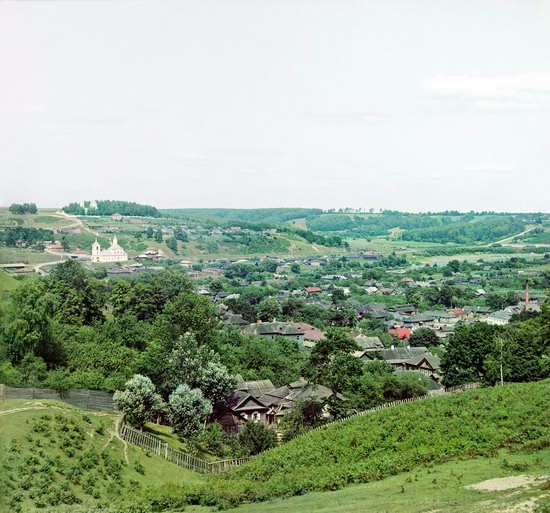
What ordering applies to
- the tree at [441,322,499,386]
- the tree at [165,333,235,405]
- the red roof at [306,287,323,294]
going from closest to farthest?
the tree at [165,333,235,405] < the tree at [441,322,499,386] < the red roof at [306,287,323,294]

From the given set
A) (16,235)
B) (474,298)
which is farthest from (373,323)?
(16,235)

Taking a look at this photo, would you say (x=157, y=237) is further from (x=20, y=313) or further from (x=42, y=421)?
(x=42, y=421)

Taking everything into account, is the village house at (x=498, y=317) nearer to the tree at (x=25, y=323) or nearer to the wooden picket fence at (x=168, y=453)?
the tree at (x=25, y=323)

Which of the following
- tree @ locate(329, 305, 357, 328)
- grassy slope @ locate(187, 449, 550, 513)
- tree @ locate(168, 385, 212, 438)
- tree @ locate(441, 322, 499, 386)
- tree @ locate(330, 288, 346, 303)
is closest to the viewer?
grassy slope @ locate(187, 449, 550, 513)

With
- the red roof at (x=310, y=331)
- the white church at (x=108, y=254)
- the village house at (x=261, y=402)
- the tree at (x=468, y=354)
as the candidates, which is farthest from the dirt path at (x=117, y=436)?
the white church at (x=108, y=254)

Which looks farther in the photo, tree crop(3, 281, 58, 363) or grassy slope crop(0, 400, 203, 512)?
tree crop(3, 281, 58, 363)

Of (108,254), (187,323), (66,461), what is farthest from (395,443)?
(108,254)

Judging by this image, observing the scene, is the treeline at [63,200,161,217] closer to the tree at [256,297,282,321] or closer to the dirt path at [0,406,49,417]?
the tree at [256,297,282,321]

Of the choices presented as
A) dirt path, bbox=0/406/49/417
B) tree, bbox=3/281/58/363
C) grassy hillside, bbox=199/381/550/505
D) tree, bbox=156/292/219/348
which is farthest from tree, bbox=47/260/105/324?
grassy hillside, bbox=199/381/550/505
